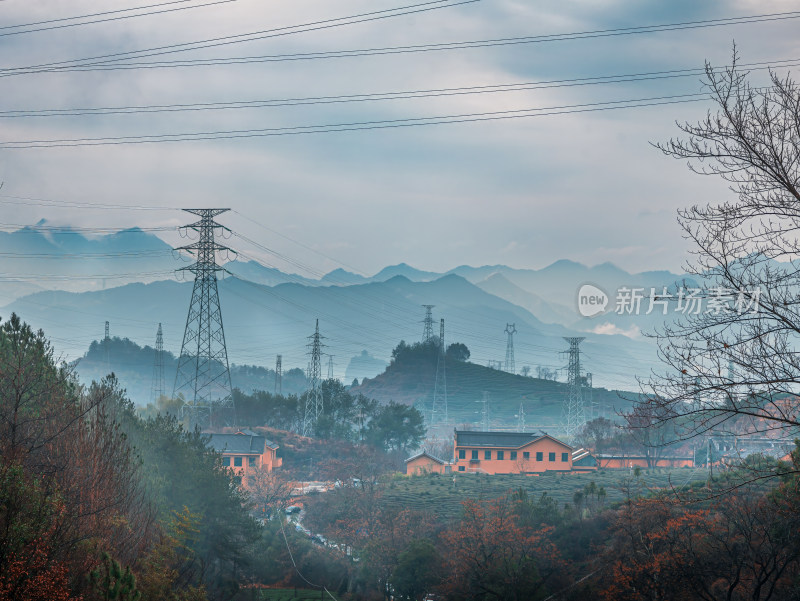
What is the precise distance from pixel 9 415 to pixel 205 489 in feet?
56.0

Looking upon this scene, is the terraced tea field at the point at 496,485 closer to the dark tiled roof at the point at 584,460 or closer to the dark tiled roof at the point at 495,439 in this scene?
the dark tiled roof at the point at 584,460

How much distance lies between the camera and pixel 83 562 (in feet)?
50.4

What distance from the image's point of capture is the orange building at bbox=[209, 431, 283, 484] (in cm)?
5812

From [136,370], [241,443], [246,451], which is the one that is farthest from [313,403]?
[136,370]

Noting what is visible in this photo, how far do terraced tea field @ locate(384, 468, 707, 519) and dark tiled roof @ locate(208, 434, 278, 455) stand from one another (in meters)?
11.7

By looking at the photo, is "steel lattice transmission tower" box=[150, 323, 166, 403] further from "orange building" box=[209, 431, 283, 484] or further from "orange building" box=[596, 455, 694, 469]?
"orange building" box=[596, 455, 694, 469]

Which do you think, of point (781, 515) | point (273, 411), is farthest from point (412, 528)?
point (273, 411)

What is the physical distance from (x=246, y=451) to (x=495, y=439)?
20796 millimetres

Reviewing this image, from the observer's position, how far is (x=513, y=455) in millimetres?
63094

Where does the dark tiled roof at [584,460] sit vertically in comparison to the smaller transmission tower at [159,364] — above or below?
below

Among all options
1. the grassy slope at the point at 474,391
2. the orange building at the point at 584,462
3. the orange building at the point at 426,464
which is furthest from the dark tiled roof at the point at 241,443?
the grassy slope at the point at 474,391

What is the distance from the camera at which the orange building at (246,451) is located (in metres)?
58.1

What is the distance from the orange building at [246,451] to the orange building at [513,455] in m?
15.2

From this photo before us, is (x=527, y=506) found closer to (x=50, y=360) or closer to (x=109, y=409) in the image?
(x=109, y=409)
